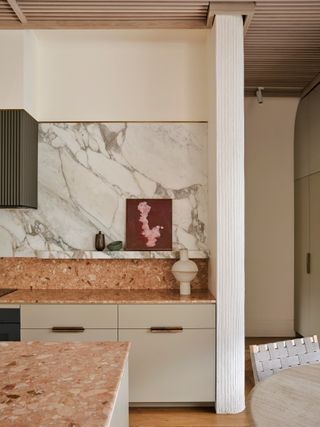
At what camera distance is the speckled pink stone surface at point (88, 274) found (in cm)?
389

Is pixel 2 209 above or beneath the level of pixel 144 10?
beneath

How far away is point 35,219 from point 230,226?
173 cm

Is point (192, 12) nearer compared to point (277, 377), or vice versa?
point (277, 377)

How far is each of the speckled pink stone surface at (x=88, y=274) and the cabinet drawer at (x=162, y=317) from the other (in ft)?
1.95

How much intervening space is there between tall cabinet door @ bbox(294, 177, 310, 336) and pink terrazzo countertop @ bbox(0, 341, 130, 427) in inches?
143

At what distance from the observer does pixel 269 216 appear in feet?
18.0

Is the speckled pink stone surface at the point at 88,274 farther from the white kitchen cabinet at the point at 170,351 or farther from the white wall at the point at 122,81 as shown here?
the white wall at the point at 122,81

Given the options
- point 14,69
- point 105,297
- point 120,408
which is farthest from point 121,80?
point 120,408

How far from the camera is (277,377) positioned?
1698mm

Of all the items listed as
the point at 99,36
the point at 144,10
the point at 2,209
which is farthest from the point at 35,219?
the point at 144,10

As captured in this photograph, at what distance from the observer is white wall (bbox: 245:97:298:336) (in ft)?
17.8

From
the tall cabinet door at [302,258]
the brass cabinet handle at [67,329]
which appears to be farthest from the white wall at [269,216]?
the brass cabinet handle at [67,329]

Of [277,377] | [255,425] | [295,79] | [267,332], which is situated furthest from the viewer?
[267,332]

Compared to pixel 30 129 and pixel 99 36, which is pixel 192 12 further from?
pixel 30 129
